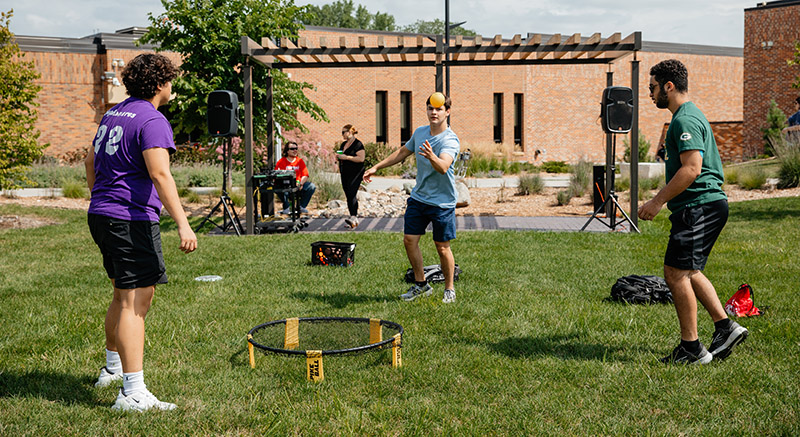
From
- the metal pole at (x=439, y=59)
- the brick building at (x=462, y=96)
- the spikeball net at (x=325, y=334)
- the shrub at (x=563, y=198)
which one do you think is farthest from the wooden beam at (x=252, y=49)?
the brick building at (x=462, y=96)

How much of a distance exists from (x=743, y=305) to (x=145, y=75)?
4574 mm

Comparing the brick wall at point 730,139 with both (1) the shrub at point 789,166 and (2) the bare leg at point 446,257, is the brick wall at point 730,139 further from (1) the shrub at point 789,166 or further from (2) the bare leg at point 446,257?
(2) the bare leg at point 446,257

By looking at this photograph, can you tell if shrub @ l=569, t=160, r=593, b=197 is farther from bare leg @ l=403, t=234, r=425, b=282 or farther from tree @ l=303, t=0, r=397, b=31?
tree @ l=303, t=0, r=397, b=31

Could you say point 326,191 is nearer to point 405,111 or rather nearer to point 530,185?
point 530,185

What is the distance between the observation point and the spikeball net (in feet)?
14.2

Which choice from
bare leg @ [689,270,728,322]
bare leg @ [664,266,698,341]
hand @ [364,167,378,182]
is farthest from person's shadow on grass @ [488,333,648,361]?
hand @ [364,167,378,182]

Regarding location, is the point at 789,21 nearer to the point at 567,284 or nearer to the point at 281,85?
the point at 281,85

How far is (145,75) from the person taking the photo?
3482mm

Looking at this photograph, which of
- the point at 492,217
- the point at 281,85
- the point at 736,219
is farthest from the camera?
the point at 281,85

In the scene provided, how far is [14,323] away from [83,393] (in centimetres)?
199

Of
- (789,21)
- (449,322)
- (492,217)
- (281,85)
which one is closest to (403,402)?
(449,322)

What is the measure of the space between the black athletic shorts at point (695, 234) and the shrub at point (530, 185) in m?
12.6

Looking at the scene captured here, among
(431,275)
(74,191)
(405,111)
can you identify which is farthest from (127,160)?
(405,111)

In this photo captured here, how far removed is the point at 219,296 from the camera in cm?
613
